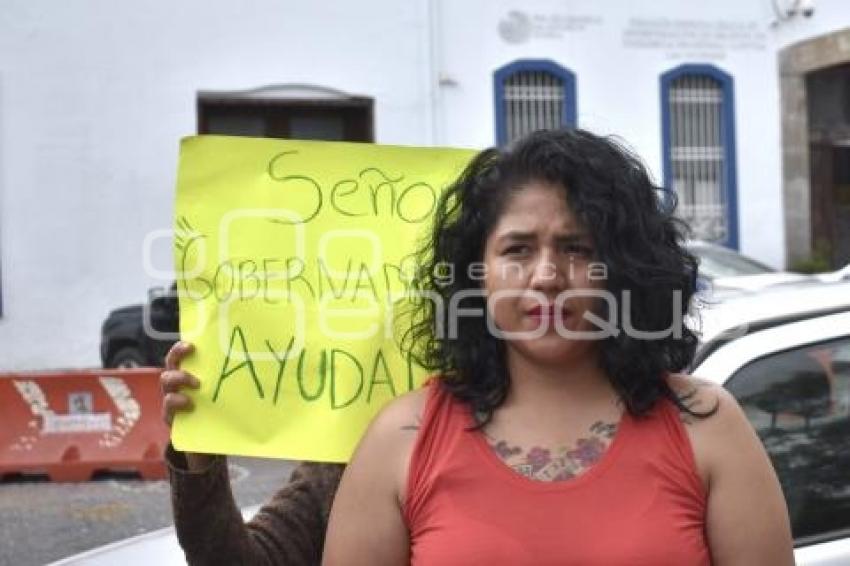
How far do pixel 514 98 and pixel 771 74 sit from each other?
3734mm

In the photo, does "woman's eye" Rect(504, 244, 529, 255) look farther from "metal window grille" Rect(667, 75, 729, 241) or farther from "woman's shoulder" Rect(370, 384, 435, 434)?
"metal window grille" Rect(667, 75, 729, 241)

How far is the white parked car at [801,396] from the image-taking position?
2.73 m

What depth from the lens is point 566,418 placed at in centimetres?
181

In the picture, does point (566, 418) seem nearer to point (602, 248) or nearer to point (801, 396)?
point (602, 248)

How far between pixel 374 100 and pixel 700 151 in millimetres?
4518

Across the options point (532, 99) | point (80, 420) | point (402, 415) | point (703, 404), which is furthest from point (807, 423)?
point (532, 99)

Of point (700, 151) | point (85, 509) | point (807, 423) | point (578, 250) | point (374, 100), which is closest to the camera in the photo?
point (578, 250)

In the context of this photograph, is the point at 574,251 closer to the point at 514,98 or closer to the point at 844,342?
the point at 844,342

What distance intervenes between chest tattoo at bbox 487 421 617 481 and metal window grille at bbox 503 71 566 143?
1398 cm

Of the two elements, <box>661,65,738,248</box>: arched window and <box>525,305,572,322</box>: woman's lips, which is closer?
<box>525,305,572,322</box>: woman's lips

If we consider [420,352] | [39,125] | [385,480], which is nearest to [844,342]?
[420,352]

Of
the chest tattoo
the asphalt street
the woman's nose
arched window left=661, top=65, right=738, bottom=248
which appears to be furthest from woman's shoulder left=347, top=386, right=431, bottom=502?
arched window left=661, top=65, right=738, bottom=248

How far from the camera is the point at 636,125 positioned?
635 inches

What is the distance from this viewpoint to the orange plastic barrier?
354 inches
